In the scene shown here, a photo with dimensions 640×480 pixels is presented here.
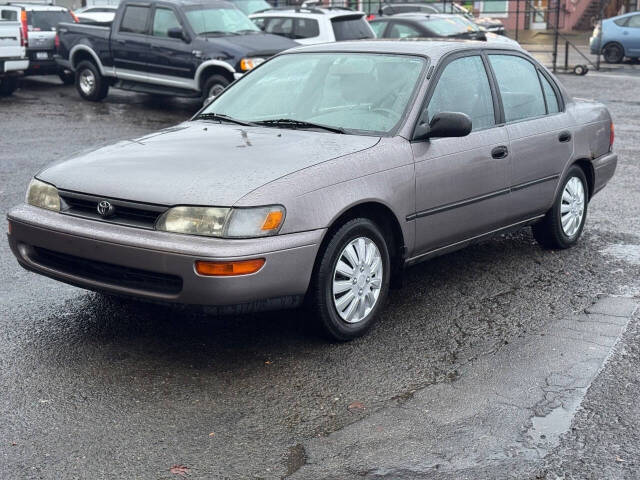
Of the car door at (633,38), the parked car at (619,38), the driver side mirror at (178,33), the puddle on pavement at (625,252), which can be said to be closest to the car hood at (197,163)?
the puddle on pavement at (625,252)

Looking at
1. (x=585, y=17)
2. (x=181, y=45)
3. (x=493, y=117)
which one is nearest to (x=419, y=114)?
(x=493, y=117)

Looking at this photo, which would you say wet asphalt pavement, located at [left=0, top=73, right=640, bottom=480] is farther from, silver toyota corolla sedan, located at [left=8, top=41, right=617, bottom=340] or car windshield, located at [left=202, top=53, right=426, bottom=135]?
car windshield, located at [left=202, top=53, right=426, bottom=135]

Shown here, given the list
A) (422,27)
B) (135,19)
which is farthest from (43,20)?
(422,27)

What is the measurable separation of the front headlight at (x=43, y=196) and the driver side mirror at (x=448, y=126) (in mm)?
2066

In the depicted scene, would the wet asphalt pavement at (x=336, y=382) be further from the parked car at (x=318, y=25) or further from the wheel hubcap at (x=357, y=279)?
the parked car at (x=318, y=25)

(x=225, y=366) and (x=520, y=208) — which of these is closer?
(x=225, y=366)

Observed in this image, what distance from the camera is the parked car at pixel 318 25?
17625 millimetres

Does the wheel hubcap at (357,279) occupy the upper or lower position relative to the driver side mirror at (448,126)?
lower

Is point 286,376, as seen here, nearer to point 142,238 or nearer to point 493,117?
point 142,238

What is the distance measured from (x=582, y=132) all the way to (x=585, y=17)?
38082 millimetres

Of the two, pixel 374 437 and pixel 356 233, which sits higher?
pixel 356 233

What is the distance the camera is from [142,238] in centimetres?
474

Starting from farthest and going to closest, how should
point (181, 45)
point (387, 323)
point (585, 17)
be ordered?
point (585, 17) → point (181, 45) → point (387, 323)

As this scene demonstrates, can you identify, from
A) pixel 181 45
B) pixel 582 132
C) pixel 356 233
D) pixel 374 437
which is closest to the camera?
pixel 374 437
